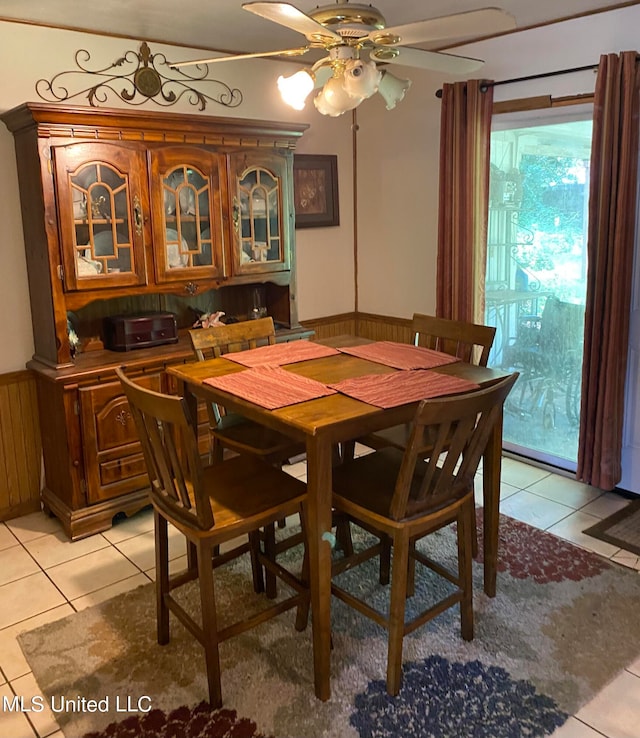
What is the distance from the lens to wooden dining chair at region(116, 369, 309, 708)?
1957 mm

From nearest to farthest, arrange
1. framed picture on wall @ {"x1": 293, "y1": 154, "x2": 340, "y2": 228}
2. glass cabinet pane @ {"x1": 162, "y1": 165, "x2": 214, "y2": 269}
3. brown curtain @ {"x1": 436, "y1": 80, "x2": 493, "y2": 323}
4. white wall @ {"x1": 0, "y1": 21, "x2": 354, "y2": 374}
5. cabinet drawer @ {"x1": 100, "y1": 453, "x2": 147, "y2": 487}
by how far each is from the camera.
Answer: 1. white wall @ {"x1": 0, "y1": 21, "x2": 354, "y2": 374}
2. cabinet drawer @ {"x1": 100, "y1": 453, "x2": 147, "y2": 487}
3. glass cabinet pane @ {"x1": 162, "y1": 165, "x2": 214, "y2": 269}
4. brown curtain @ {"x1": 436, "y1": 80, "x2": 493, "y2": 323}
5. framed picture on wall @ {"x1": 293, "y1": 154, "x2": 340, "y2": 228}

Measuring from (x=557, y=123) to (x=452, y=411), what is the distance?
2339 mm

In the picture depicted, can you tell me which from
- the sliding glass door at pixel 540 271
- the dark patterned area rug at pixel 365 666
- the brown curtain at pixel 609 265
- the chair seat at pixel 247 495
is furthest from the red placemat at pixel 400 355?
the sliding glass door at pixel 540 271

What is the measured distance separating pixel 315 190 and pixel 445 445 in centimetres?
271

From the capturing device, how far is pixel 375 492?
2.24 metres

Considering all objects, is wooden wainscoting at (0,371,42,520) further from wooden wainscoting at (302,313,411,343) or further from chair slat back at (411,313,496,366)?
chair slat back at (411,313,496,366)

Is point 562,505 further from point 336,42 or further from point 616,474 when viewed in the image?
point 336,42

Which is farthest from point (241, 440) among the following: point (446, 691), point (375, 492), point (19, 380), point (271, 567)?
point (19, 380)

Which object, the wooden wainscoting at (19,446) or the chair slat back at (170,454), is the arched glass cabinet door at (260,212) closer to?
the wooden wainscoting at (19,446)

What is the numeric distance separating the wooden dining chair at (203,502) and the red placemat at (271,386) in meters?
0.25

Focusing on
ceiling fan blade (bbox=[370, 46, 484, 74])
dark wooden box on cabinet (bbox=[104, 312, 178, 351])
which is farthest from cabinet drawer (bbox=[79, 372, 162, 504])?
ceiling fan blade (bbox=[370, 46, 484, 74])

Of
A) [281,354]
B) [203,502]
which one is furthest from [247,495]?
[281,354]

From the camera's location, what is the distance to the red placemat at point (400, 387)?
218 centimetres

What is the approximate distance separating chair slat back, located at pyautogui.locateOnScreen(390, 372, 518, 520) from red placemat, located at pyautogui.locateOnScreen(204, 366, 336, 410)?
16.3 inches
